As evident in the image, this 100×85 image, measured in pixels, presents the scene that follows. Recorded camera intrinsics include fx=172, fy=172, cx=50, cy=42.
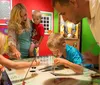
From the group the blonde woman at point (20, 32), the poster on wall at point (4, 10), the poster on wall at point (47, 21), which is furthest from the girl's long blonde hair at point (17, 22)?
the poster on wall at point (47, 21)

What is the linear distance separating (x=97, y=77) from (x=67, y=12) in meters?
0.57

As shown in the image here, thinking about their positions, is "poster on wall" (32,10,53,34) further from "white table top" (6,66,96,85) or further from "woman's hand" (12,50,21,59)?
"white table top" (6,66,96,85)

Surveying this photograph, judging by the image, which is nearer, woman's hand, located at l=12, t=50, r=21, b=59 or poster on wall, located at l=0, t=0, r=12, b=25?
woman's hand, located at l=12, t=50, r=21, b=59

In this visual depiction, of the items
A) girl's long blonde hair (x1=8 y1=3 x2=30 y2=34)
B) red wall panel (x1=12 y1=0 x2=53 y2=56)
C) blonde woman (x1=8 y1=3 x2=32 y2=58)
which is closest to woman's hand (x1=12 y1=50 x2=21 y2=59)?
blonde woman (x1=8 y1=3 x2=32 y2=58)

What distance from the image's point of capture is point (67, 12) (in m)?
1.02

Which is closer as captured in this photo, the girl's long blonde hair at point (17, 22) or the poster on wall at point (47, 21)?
the girl's long blonde hair at point (17, 22)

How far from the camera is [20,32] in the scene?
7.30 feet

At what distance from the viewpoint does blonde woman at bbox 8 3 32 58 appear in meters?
2.21

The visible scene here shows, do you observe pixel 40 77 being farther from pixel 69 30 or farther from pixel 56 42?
pixel 69 30

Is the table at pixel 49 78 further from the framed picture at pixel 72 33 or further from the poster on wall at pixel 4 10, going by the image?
the framed picture at pixel 72 33

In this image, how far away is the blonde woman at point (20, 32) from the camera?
2209 mm

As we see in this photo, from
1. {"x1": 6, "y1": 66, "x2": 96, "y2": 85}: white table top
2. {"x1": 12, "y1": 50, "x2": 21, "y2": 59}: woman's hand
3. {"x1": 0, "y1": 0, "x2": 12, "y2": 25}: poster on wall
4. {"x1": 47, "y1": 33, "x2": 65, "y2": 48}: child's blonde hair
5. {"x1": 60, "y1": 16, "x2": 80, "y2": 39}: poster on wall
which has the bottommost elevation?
{"x1": 6, "y1": 66, "x2": 96, "y2": 85}: white table top

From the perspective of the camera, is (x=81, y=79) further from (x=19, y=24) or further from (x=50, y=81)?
(x=19, y=24)

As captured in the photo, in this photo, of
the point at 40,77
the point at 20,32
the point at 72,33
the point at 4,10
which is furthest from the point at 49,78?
the point at 72,33
